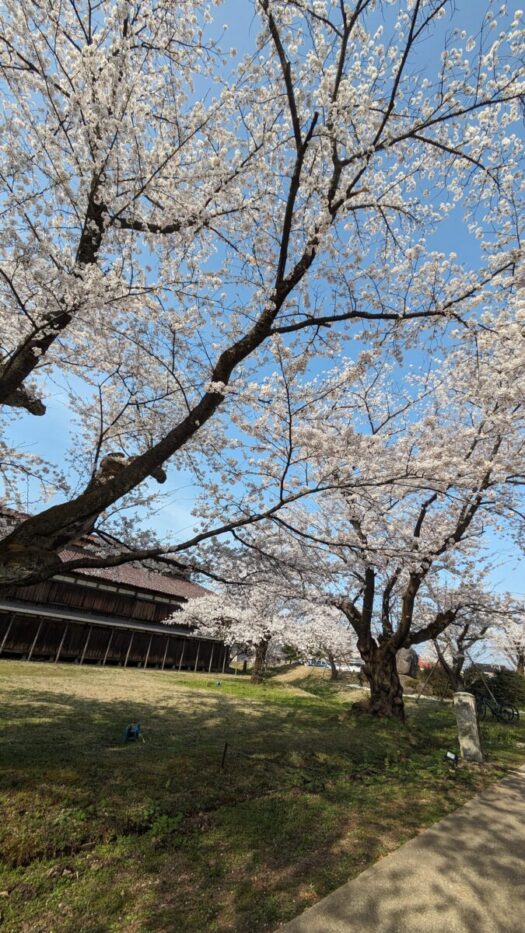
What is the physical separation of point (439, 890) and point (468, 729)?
5.57 m

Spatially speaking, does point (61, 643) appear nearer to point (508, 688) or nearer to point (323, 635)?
point (323, 635)

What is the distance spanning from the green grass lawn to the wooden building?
7.48 metres

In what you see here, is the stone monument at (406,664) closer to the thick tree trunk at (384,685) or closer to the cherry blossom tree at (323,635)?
the cherry blossom tree at (323,635)

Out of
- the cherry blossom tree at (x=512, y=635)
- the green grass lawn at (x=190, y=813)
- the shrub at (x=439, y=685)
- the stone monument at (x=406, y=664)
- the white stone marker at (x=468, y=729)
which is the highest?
the cherry blossom tree at (x=512, y=635)

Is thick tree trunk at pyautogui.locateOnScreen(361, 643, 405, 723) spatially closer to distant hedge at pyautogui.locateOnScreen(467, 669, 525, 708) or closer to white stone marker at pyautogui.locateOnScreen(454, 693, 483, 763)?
white stone marker at pyautogui.locateOnScreen(454, 693, 483, 763)

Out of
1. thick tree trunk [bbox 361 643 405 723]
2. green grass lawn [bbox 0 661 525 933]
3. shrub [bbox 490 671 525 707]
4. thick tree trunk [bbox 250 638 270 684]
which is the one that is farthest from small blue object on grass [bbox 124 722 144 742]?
shrub [bbox 490 671 525 707]

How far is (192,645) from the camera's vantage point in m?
25.1

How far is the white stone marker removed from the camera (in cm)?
799

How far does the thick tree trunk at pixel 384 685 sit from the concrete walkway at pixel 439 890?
742 cm

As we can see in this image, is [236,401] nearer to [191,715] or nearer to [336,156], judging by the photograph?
[336,156]

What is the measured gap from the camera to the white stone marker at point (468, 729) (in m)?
7.99

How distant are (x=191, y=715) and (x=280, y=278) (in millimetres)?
9805

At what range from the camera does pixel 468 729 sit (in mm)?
8094

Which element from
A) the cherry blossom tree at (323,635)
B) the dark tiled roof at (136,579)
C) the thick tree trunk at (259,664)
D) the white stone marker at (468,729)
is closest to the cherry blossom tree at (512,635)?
the white stone marker at (468,729)
